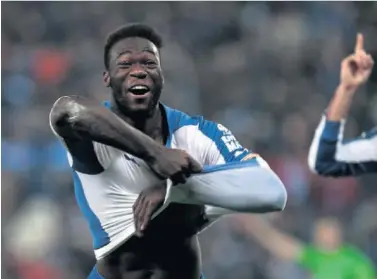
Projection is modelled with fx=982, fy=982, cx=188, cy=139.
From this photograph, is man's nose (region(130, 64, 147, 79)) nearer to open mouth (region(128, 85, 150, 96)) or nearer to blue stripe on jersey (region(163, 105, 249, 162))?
open mouth (region(128, 85, 150, 96))

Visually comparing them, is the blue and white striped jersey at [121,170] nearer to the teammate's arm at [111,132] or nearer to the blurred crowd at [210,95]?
the teammate's arm at [111,132]

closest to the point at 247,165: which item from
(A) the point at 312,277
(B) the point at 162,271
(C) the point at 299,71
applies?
(B) the point at 162,271

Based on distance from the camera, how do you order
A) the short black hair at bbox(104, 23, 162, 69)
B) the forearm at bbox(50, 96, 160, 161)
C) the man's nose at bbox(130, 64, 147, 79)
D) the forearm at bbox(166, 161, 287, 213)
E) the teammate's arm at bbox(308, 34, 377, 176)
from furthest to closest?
1. the teammate's arm at bbox(308, 34, 377, 176)
2. the short black hair at bbox(104, 23, 162, 69)
3. the man's nose at bbox(130, 64, 147, 79)
4. the forearm at bbox(166, 161, 287, 213)
5. the forearm at bbox(50, 96, 160, 161)

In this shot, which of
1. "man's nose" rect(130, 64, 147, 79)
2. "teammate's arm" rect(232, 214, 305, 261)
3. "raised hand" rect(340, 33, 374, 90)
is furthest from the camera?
"teammate's arm" rect(232, 214, 305, 261)

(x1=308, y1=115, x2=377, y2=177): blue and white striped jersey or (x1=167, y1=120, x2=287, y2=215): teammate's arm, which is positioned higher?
(x1=167, y1=120, x2=287, y2=215): teammate's arm

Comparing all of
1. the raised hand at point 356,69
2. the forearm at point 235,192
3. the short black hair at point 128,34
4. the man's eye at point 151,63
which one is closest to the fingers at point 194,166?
the forearm at point 235,192

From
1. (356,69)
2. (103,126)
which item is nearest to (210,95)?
(356,69)

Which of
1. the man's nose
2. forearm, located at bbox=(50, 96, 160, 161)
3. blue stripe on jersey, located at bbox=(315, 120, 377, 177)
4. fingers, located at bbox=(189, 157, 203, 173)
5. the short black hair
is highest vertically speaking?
the short black hair

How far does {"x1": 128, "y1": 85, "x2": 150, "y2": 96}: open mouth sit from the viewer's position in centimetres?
342

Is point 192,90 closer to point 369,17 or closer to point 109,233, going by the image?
point 369,17

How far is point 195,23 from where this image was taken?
10336mm

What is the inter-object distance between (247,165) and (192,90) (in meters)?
6.07

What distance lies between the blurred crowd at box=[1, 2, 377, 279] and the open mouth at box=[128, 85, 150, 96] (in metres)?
4.21

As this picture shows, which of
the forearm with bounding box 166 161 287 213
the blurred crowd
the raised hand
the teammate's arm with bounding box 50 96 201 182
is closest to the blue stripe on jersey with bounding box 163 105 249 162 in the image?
the forearm with bounding box 166 161 287 213
